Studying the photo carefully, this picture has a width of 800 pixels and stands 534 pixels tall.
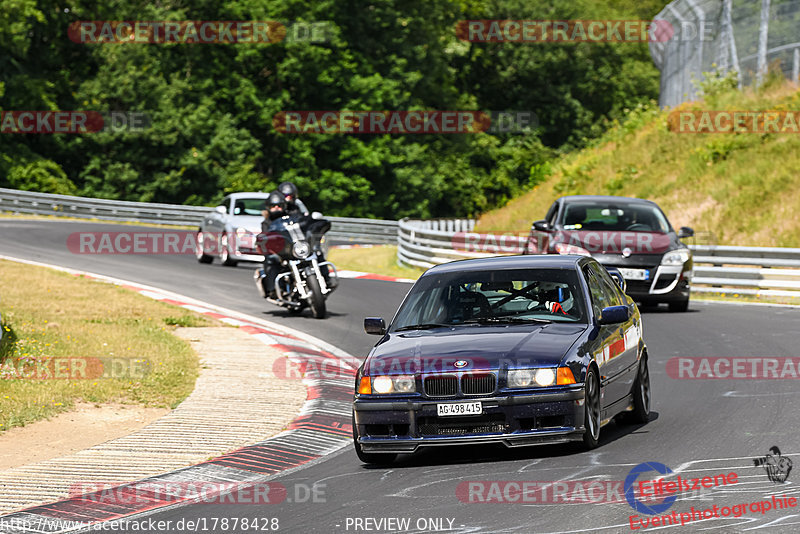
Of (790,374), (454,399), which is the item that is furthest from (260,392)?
(790,374)

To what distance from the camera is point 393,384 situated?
27.9 ft

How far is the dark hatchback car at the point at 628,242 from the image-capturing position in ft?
62.5

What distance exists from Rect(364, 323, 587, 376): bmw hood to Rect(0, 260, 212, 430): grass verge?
3.73m

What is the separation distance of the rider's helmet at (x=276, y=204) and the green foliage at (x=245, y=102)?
33.4 m

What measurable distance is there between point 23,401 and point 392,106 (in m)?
49.7

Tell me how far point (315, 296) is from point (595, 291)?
966 cm

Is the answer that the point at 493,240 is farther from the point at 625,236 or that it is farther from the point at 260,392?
the point at 260,392

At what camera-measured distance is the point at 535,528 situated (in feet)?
21.6

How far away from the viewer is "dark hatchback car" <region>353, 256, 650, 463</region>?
8.28 meters
